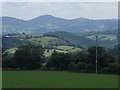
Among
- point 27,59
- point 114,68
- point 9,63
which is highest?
point 27,59

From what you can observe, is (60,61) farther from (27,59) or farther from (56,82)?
(56,82)

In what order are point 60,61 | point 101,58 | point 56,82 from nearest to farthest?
point 56,82 → point 101,58 → point 60,61

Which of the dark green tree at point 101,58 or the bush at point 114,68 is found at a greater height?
the dark green tree at point 101,58

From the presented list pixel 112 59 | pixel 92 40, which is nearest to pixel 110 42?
pixel 92 40

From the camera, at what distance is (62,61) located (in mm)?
75188

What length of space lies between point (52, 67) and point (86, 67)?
977 centimetres

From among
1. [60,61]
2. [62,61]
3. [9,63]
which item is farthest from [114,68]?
[9,63]

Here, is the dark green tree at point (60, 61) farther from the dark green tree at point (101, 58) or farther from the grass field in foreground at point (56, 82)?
the grass field in foreground at point (56, 82)

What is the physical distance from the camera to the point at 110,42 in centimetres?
15812

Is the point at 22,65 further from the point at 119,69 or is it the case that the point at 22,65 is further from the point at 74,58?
the point at 119,69

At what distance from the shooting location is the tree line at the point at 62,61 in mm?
69438

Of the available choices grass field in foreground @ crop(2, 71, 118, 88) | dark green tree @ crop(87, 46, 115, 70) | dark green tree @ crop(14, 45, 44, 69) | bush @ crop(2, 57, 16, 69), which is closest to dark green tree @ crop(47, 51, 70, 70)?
dark green tree @ crop(14, 45, 44, 69)

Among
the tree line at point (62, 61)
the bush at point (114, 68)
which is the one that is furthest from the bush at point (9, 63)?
the bush at point (114, 68)

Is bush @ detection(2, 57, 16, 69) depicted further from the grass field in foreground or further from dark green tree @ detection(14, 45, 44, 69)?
the grass field in foreground
